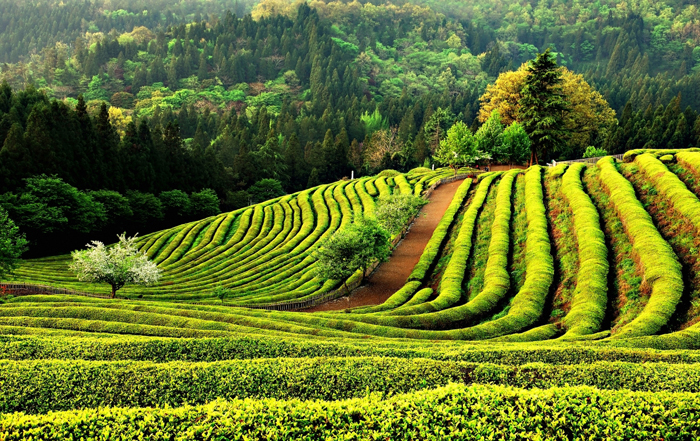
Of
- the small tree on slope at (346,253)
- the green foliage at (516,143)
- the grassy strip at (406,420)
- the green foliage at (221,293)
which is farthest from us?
the green foliage at (516,143)

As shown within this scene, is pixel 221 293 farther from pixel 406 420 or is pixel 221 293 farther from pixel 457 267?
pixel 406 420

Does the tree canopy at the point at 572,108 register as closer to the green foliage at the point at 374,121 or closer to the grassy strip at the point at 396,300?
the grassy strip at the point at 396,300

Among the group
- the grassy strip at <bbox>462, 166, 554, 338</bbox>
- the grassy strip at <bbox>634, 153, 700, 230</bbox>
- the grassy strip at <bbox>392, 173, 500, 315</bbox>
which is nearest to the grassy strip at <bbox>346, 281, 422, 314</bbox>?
the grassy strip at <bbox>392, 173, 500, 315</bbox>

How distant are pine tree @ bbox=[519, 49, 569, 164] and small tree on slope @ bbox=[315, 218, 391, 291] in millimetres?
43799

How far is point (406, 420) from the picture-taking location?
10.4 m

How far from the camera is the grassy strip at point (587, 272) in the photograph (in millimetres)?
27486

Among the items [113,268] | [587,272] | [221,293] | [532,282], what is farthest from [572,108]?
[113,268]

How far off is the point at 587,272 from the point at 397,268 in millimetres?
21401

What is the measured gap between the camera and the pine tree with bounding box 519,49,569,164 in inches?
3041

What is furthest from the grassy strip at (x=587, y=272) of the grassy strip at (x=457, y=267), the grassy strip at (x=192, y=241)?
the grassy strip at (x=192, y=241)

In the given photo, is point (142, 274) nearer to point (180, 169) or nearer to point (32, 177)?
point (32, 177)

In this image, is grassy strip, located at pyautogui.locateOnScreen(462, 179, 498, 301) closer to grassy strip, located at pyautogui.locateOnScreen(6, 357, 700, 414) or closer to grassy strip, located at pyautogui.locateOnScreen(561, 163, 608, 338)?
grassy strip, located at pyautogui.locateOnScreen(561, 163, 608, 338)

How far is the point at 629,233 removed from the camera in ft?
116

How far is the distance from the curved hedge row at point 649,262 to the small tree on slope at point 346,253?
71.2 feet
